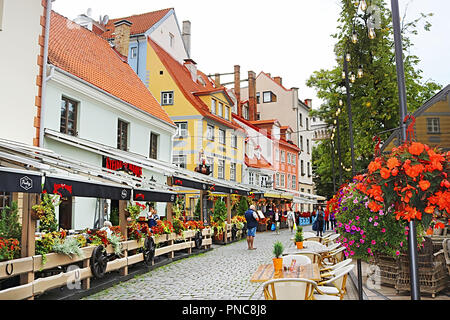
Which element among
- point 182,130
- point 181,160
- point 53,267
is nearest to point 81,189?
point 53,267

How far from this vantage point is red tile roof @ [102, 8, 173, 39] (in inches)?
991

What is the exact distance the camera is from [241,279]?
9367 mm

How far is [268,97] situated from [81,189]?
40.5 metres

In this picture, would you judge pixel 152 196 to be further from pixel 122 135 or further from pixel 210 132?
pixel 210 132

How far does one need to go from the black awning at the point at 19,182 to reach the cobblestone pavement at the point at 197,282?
2.61 m

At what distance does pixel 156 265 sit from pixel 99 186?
417 centimetres

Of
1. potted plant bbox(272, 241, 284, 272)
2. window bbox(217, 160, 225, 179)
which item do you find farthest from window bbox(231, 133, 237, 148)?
potted plant bbox(272, 241, 284, 272)

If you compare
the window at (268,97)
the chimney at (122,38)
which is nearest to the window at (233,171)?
the chimney at (122,38)

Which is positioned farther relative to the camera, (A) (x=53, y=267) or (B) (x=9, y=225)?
(A) (x=53, y=267)

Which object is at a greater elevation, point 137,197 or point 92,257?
point 137,197

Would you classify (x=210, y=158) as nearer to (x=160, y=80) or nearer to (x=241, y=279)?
(x=160, y=80)

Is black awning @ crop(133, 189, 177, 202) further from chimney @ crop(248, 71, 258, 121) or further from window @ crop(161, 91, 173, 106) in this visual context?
chimney @ crop(248, 71, 258, 121)

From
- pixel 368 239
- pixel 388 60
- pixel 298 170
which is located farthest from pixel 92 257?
pixel 298 170

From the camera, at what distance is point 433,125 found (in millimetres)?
9516
